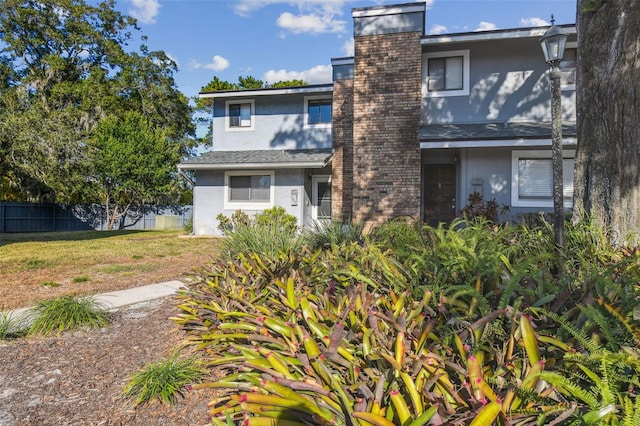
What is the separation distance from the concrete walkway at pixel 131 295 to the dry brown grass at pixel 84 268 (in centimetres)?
37

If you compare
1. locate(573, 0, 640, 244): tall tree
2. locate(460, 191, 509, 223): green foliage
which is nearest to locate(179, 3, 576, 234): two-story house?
locate(460, 191, 509, 223): green foliage

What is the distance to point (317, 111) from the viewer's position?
49.7 feet

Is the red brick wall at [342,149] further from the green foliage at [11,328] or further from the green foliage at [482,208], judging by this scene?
the green foliage at [11,328]

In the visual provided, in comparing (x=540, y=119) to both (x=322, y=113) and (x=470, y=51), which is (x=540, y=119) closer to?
(x=470, y=51)

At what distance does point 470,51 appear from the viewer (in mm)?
11570

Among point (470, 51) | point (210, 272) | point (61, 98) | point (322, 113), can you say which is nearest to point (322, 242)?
point (210, 272)

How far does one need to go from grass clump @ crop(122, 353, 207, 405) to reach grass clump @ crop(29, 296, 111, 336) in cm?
148

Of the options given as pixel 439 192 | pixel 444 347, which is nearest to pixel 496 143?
pixel 439 192

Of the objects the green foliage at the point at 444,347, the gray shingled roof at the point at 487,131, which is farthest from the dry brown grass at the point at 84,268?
the gray shingled roof at the point at 487,131

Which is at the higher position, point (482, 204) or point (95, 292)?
point (482, 204)

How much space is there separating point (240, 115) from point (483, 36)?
9257mm

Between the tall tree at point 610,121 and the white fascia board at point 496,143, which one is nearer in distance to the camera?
the tall tree at point 610,121

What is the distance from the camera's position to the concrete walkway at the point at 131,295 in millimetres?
4664

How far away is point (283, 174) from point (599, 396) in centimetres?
1354
